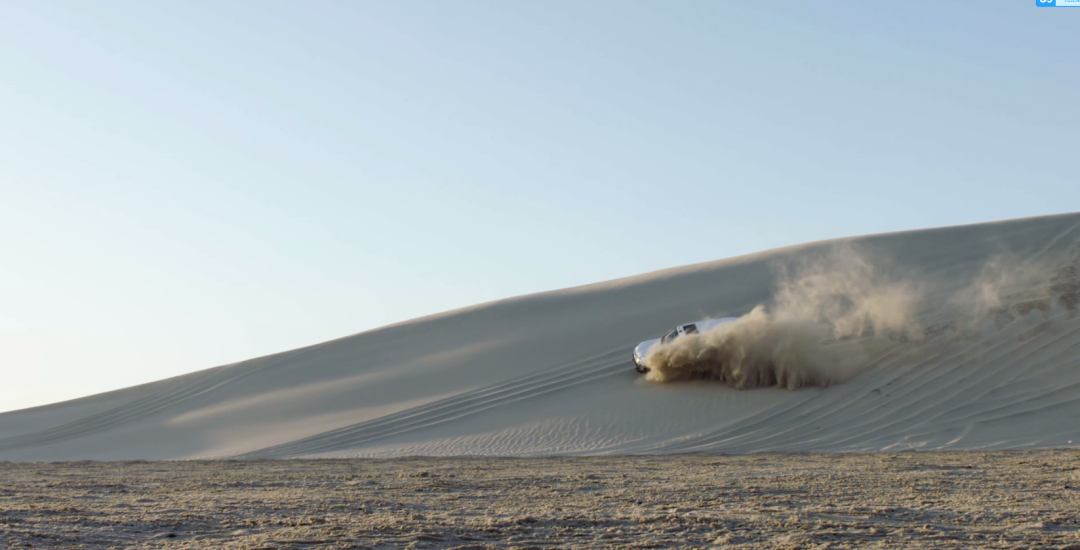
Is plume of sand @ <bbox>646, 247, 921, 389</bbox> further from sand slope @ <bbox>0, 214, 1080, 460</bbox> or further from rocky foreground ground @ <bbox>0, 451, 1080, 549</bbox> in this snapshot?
rocky foreground ground @ <bbox>0, 451, 1080, 549</bbox>

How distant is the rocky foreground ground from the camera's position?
549cm

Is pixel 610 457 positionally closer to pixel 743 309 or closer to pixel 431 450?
pixel 431 450

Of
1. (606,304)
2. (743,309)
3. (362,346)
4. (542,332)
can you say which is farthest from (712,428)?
(362,346)

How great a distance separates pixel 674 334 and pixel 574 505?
10364 mm

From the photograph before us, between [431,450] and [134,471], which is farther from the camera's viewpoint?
[431,450]

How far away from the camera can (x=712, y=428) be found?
46.8 feet

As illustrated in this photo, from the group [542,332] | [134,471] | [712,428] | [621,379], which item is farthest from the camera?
[542,332]

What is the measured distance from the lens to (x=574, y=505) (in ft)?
23.1

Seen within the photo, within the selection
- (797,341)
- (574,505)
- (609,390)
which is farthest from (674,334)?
(574,505)

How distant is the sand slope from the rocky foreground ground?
9.20 ft

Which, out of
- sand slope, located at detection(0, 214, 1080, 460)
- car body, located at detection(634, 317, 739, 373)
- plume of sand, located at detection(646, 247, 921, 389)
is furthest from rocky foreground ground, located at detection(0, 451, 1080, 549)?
car body, located at detection(634, 317, 739, 373)

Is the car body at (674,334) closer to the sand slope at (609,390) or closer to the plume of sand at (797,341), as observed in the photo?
the plume of sand at (797,341)

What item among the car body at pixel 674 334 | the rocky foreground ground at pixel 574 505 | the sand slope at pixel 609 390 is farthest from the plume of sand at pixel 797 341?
the rocky foreground ground at pixel 574 505

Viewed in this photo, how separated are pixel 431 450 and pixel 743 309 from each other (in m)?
9.58
